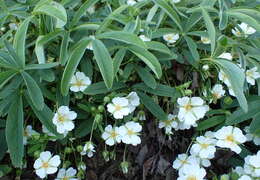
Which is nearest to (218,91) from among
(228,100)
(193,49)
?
(228,100)

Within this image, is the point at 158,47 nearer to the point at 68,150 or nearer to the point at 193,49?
the point at 193,49

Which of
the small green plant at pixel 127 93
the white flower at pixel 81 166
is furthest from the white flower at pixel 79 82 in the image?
the white flower at pixel 81 166

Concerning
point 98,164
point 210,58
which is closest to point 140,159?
point 98,164

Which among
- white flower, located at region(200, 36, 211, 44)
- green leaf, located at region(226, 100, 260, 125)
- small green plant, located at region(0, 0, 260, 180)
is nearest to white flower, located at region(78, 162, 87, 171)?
small green plant, located at region(0, 0, 260, 180)

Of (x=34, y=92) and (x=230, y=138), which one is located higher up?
(x=34, y=92)

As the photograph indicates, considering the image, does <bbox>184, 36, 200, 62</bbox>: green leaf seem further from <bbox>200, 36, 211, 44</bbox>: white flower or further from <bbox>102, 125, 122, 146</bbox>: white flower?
<bbox>102, 125, 122, 146</bbox>: white flower

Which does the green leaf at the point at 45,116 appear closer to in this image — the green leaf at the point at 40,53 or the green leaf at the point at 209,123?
the green leaf at the point at 40,53
